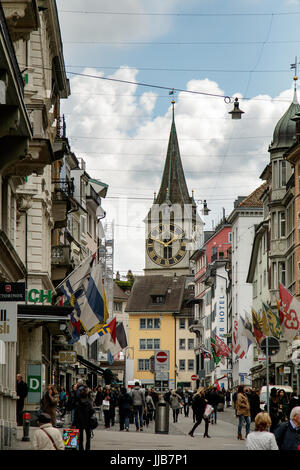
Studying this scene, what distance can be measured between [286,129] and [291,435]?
167ft

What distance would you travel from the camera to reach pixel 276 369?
6525 centimetres

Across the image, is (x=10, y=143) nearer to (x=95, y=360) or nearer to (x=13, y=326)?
(x=13, y=326)

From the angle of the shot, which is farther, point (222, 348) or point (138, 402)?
point (222, 348)

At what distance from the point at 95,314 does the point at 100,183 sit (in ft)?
180

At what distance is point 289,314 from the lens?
3869 cm

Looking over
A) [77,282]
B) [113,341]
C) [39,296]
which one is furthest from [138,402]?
[113,341]

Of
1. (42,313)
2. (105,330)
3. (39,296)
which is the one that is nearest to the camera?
(42,313)

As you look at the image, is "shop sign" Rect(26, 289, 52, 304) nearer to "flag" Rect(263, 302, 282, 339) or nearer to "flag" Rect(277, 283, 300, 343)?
"flag" Rect(263, 302, 282, 339)

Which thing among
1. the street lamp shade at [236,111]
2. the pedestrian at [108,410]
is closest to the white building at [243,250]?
the pedestrian at [108,410]

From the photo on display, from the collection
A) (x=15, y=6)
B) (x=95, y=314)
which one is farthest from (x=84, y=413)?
(x=95, y=314)

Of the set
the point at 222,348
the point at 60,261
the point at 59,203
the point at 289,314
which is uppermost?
the point at 59,203

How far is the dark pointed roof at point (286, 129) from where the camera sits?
62.8 meters

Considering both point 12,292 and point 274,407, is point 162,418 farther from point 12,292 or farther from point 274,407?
point 12,292
